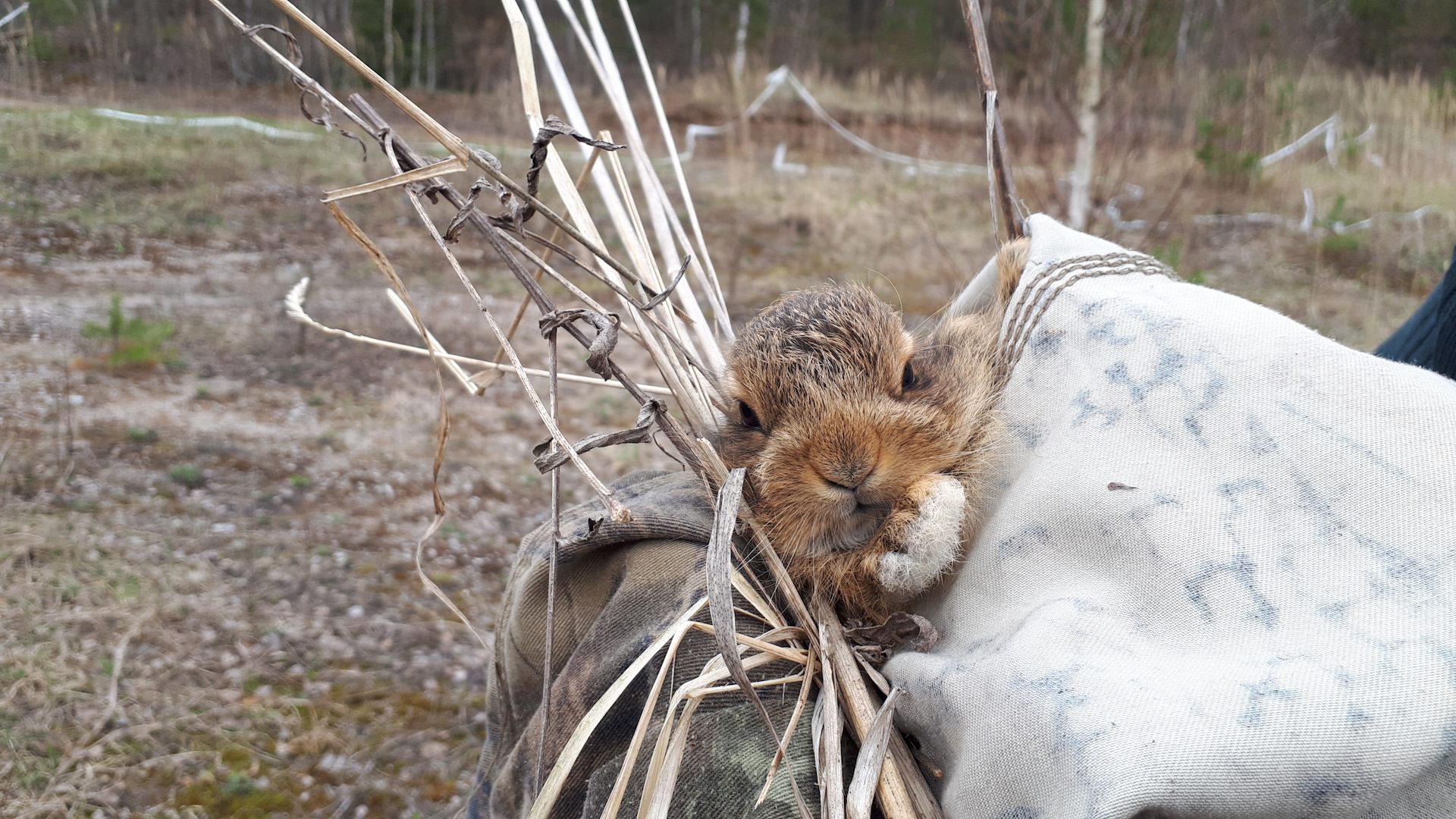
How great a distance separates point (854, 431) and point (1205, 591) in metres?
0.60

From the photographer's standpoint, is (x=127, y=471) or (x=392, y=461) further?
(x=392, y=461)

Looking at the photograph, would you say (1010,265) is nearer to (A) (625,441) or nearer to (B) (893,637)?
(B) (893,637)

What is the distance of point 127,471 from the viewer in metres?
3.62

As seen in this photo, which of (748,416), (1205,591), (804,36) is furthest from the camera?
(804,36)

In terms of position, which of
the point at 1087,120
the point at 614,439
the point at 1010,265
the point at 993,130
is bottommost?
the point at 614,439

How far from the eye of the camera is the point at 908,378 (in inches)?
65.4

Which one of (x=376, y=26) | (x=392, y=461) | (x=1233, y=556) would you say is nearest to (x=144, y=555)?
(x=392, y=461)

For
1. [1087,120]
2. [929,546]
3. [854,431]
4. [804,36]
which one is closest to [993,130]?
[854,431]

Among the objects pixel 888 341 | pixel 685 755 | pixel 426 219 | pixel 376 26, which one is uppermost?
pixel 376 26

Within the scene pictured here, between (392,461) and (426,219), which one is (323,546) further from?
(426,219)

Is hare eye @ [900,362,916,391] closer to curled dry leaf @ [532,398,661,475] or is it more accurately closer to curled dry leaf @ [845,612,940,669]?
curled dry leaf @ [845,612,940,669]

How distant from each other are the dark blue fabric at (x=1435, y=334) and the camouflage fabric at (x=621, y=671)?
4.17 ft

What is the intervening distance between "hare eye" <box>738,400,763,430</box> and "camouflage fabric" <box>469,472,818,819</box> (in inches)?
6.2

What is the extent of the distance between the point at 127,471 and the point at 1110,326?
150 inches
